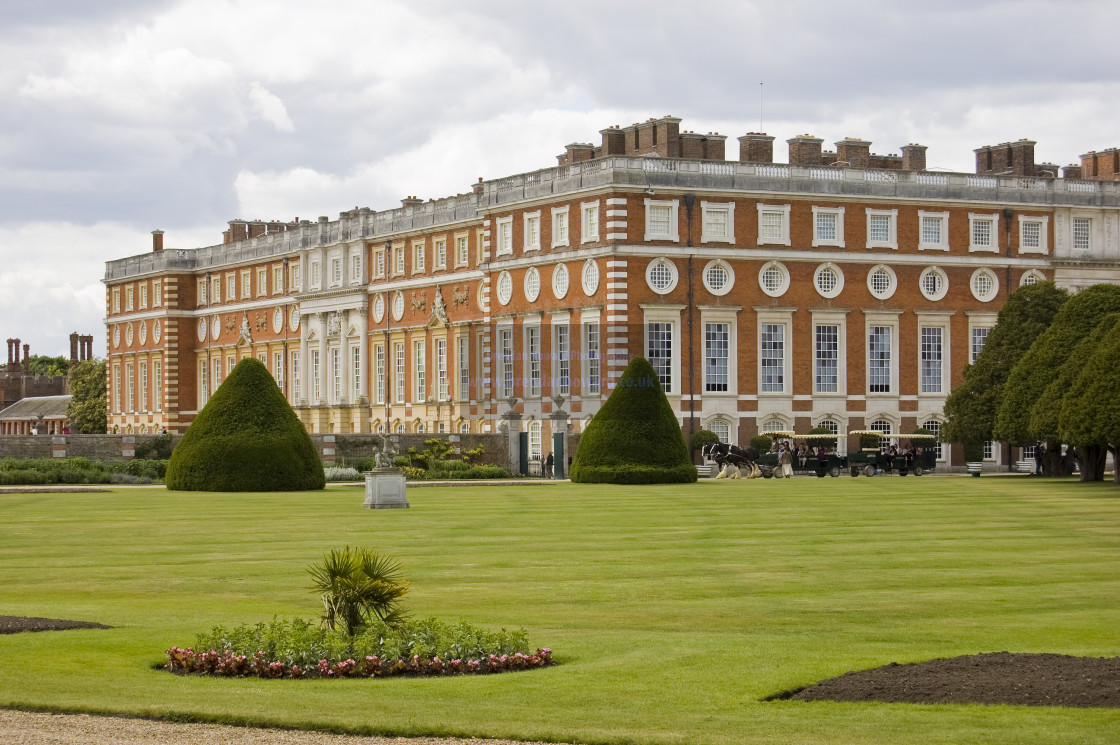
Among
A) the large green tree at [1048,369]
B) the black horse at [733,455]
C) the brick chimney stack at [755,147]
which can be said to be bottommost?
the black horse at [733,455]

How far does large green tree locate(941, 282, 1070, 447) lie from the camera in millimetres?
52031

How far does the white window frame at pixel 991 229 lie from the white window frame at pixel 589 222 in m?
14.6

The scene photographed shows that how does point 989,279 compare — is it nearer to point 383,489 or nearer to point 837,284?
point 837,284

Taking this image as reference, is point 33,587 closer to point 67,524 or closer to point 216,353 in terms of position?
point 67,524

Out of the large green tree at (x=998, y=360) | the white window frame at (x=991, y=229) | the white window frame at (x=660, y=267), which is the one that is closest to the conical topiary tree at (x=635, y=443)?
the large green tree at (x=998, y=360)

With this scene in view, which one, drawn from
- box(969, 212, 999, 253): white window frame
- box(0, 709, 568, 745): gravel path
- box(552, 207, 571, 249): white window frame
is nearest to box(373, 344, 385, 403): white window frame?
box(552, 207, 571, 249): white window frame

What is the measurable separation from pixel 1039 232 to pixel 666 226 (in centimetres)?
1535

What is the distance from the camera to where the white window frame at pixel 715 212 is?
59.0 meters

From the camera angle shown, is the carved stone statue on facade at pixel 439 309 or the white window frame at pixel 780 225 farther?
the carved stone statue on facade at pixel 439 309

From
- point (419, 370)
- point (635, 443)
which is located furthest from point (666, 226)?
point (419, 370)

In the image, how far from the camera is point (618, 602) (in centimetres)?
1725

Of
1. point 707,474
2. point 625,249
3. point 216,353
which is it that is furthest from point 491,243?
point 216,353

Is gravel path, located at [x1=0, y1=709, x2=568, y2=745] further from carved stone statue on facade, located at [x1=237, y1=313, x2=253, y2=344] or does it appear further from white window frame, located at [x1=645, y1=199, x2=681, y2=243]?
carved stone statue on facade, located at [x1=237, y1=313, x2=253, y2=344]

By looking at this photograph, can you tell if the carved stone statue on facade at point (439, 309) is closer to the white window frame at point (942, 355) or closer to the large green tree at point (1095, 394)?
the white window frame at point (942, 355)
